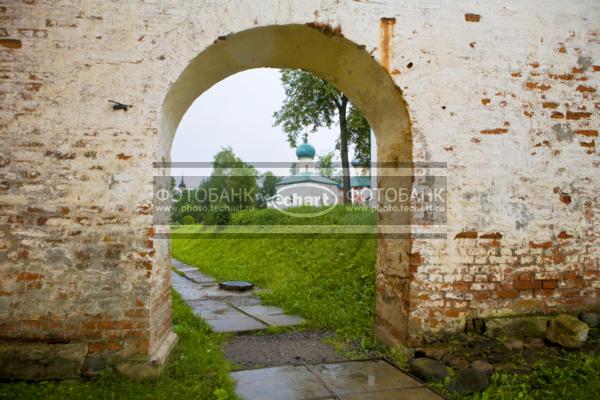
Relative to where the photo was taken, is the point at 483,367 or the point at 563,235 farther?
the point at 563,235

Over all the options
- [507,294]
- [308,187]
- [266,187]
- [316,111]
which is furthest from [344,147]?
[266,187]

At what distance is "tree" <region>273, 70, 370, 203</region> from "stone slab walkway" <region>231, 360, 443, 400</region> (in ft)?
46.0

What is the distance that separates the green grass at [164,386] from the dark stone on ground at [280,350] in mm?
394

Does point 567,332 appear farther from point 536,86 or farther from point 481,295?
point 536,86

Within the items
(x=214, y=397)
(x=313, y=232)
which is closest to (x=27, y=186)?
(x=214, y=397)

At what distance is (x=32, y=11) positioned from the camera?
3.57 metres

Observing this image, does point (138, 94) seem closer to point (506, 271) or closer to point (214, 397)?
point (214, 397)

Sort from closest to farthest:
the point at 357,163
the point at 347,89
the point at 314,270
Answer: the point at 347,89
the point at 314,270
the point at 357,163

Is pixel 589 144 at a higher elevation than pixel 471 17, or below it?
below

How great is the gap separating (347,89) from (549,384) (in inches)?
137

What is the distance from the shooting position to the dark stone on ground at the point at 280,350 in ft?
13.9

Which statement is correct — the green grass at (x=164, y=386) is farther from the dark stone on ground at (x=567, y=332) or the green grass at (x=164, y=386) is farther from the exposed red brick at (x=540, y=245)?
the exposed red brick at (x=540, y=245)

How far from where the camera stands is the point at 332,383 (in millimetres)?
3551

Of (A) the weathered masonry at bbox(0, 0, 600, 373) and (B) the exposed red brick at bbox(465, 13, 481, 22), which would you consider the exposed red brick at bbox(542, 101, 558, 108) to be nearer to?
(A) the weathered masonry at bbox(0, 0, 600, 373)
